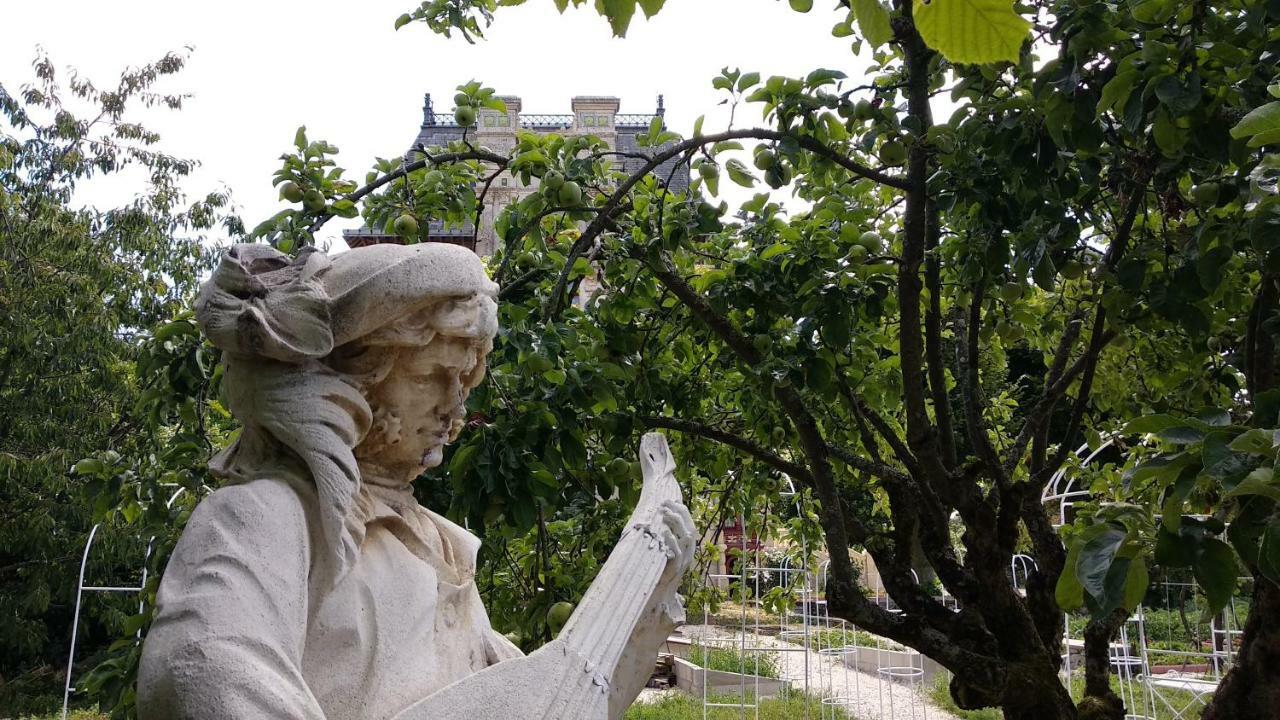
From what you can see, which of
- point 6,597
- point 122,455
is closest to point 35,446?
point 6,597

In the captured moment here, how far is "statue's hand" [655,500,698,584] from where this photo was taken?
1.60m

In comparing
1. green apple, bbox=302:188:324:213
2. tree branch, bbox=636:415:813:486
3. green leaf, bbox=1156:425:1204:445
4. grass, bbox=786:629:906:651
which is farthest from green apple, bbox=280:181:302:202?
grass, bbox=786:629:906:651

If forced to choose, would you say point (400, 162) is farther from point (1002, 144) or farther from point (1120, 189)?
point (1120, 189)

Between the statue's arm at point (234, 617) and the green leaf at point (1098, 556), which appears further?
the green leaf at point (1098, 556)

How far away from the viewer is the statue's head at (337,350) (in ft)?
4.33

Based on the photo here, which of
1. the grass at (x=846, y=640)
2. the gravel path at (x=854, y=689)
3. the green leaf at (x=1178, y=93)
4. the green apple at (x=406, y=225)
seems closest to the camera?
the green leaf at (x=1178, y=93)

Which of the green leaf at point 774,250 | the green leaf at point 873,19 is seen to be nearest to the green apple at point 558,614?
the green leaf at point 774,250

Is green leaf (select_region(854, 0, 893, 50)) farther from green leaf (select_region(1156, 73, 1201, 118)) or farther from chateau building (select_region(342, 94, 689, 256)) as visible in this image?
chateau building (select_region(342, 94, 689, 256))

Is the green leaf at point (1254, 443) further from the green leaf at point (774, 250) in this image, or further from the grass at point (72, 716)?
the grass at point (72, 716)

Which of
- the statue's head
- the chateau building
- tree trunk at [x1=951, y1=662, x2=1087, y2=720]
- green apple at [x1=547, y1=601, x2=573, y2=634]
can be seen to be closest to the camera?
the statue's head

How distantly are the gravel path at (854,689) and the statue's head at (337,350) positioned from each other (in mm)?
8306

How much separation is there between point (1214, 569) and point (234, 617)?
168 centimetres

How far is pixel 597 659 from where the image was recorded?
136 cm

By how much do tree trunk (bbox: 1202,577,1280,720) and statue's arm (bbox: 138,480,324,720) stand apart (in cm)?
324
